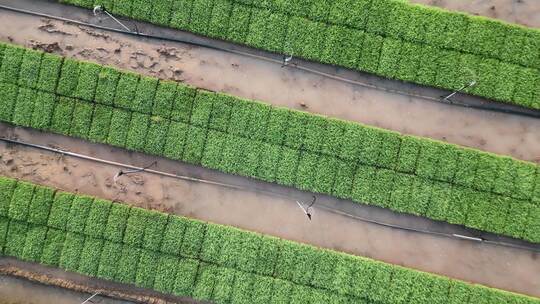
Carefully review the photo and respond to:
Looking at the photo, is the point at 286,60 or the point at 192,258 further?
the point at 286,60

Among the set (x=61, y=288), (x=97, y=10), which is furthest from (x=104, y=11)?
(x=61, y=288)

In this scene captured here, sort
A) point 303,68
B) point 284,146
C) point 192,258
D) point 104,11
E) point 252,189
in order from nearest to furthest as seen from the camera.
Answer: point 192,258
point 284,146
point 252,189
point 303,68
point 104,11

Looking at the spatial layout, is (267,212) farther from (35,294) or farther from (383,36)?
(35,294)

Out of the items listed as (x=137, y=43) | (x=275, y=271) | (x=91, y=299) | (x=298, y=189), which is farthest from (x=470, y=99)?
(x=91, y=299)

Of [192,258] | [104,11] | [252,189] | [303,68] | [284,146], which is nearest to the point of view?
[192,258]

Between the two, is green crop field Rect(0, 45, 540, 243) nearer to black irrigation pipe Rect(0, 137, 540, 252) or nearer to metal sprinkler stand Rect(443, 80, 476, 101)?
black irrigation pipe Rect(0, 137, 540, 252)

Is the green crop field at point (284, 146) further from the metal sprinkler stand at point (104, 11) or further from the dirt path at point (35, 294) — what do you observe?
the dirt path at point (35, 294)

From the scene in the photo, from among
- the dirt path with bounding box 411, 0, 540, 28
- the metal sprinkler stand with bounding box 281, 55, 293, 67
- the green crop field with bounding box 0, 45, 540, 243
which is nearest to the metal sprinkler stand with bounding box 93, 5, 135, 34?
the green crop field with bounding box 0, 45, 540, 243
